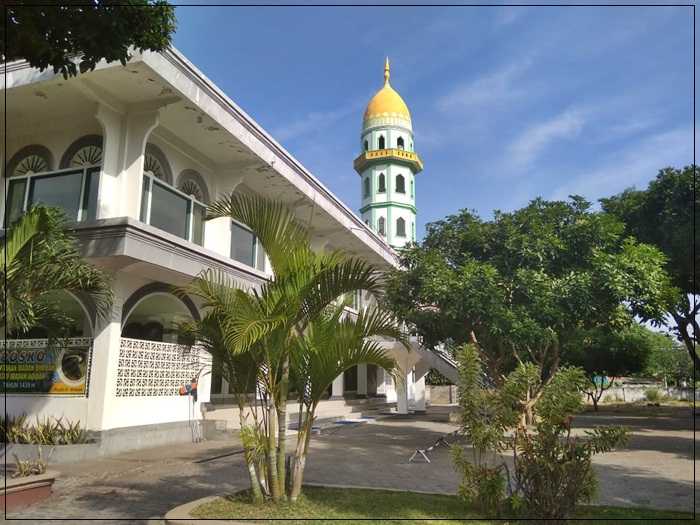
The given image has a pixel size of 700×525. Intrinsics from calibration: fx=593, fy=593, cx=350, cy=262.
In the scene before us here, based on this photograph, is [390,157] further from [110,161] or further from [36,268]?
[36,268]

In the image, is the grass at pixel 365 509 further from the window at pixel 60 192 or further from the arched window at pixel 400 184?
the arched window at pixel 400 184

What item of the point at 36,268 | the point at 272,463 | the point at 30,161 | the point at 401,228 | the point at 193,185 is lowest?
the point at 272,463

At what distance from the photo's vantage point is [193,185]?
49.4ft

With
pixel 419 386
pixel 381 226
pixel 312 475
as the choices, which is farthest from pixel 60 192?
pixel 381 226

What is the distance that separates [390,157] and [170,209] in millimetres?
27800

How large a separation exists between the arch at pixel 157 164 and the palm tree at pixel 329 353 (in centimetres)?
837

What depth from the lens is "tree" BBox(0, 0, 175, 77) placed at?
580 centimetres

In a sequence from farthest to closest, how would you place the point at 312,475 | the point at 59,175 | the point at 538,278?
the point at 59,175 → the point at 538,278 → the point at 312,475

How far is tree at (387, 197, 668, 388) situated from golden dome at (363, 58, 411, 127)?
29.8m

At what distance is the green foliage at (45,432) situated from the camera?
1095 centimetres

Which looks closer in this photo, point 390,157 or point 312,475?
point 312,475

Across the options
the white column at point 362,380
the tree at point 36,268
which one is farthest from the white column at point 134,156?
the white column at point 362,380

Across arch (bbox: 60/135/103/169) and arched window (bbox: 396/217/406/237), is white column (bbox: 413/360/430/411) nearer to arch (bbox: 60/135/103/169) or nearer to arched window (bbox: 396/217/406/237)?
arched window (bbox: 396/217/406/237)

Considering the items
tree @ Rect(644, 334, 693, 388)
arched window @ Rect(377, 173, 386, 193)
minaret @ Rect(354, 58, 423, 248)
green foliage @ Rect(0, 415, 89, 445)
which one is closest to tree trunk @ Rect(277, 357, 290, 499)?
green foliage @ Rect(0, 415, 89, 445)
